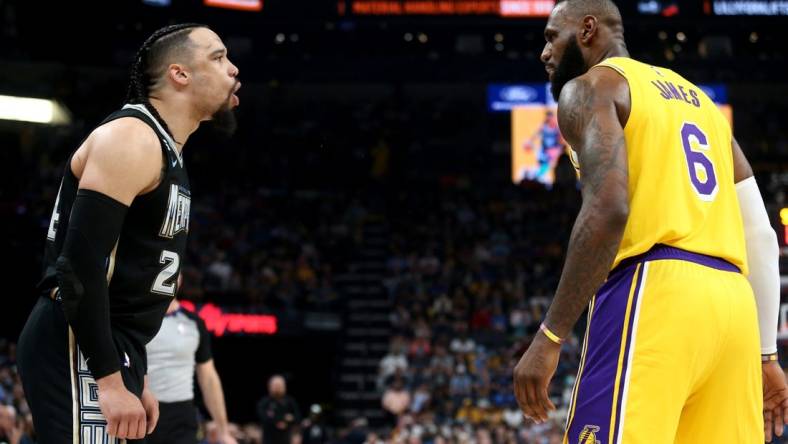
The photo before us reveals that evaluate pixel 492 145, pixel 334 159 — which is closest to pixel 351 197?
pixel 334 159

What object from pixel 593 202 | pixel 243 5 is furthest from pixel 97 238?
pixel 243 5

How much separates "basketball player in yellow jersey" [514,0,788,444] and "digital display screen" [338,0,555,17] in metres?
17.8

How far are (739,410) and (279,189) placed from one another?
20975 mm

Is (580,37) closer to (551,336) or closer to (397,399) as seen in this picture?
(551,336)

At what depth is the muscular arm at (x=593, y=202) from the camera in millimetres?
3016

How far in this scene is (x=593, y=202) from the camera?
120 inches

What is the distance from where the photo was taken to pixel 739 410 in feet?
10.5

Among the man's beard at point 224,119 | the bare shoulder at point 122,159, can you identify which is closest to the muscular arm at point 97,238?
the bare shoulder at point 122,159

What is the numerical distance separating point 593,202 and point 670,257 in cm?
34

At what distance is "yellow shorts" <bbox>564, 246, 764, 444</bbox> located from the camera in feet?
9.95

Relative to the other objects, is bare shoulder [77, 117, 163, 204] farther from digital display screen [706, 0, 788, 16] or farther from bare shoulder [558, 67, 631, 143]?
digital display screen [706, 0, 788, 16]

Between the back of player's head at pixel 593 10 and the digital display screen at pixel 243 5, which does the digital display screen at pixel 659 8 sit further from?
the back of player's head at pixel 593 10

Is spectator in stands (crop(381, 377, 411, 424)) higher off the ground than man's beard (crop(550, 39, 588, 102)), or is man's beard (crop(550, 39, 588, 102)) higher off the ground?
man's beard (crop(550, 39, 588, 102))

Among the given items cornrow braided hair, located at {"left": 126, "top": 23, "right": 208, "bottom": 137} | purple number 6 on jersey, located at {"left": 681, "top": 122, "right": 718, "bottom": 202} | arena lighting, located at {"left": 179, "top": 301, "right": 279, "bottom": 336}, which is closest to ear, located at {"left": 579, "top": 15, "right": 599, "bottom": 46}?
purple number 6 on jersey, located at {"left": 681, "top": 122, "right": 718, "bottom": 202}
